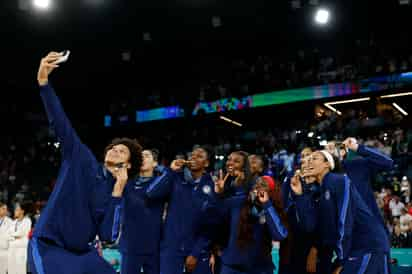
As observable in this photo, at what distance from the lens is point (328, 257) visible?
5039 mm

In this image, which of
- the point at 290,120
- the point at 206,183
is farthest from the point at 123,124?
the point at 206,183

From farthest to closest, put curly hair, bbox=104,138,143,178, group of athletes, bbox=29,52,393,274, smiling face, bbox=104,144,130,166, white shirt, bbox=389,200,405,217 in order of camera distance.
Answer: white shirt, bbox=389,200,405,217
curly hair, bbox=104,138,143,178
smiling face, bbox=104,144,130,166
group of athletes, bbox=29,52,393,274

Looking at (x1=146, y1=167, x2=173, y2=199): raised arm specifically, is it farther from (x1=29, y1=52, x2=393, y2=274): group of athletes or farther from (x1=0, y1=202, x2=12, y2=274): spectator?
(x1=0, y1=202, x2=12, y2=274): spectator

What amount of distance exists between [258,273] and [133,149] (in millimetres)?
1575

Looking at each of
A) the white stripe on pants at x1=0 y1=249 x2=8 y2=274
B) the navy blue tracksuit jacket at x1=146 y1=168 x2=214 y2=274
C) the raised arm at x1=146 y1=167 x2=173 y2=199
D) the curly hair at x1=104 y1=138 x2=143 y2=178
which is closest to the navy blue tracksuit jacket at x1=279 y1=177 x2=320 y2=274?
the navy blue tracksuit jacket at x1=146 y1=168 x2=214 y2=274

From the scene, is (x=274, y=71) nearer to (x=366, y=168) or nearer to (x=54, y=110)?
(x=366, y=168)

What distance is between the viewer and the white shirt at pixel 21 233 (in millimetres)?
10359

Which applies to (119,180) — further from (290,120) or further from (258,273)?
(290,120)

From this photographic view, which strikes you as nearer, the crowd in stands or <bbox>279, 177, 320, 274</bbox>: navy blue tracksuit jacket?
<bbox>279, 177, 320, 274</bbox>: navy blue tracksuit jacket

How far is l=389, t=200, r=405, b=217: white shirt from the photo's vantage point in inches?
436

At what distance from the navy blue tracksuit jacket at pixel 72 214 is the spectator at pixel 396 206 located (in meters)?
8.94

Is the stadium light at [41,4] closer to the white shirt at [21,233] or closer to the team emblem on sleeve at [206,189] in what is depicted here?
the white shirt at [21,233]

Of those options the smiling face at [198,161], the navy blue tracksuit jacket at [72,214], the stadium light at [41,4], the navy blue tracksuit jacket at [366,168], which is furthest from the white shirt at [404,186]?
the navy blue tracksuit jacket at [72,214]

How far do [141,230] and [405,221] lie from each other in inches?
255
